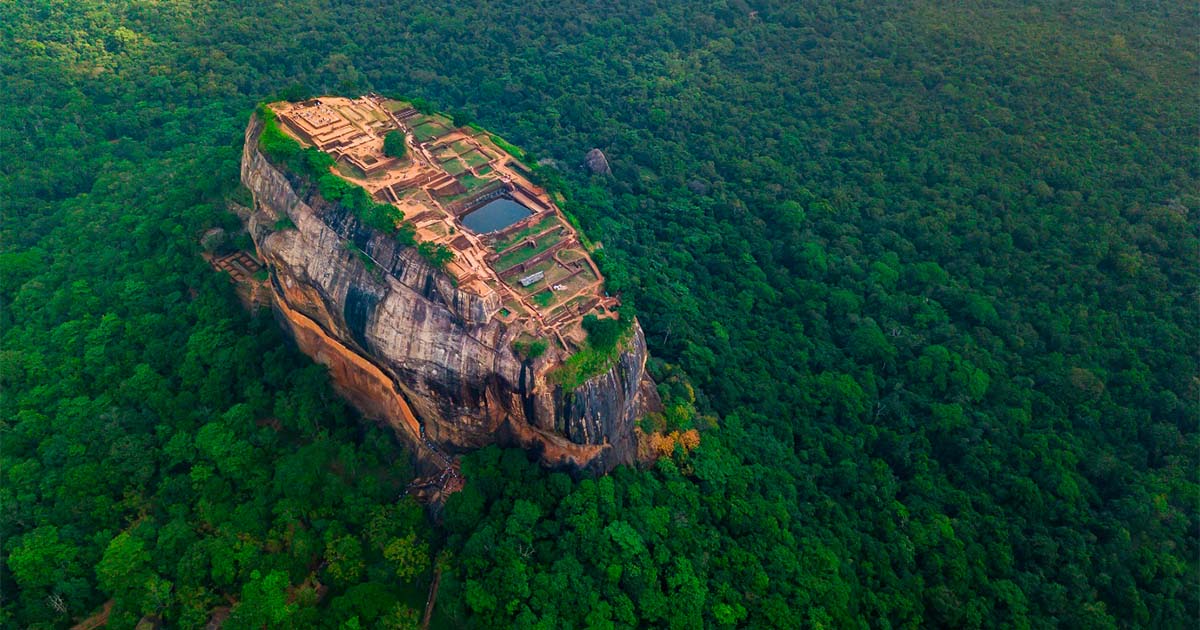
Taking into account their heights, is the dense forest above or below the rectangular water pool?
below

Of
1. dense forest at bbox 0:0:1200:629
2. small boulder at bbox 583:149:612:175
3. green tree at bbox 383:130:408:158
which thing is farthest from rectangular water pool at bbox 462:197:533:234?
small boulder at bbox 583:149:612:175

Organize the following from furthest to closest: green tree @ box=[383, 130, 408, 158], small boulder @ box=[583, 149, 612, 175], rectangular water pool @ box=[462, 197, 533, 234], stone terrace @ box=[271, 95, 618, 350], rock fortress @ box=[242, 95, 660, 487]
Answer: small boulder @ box=[583, 149, 612, 175] → green tree @ box=[383, 130, 408, 158] → rectangular water pool @ box=[462, 197, 533, 234] → stone terrace @ box=[271, 95, 618, 350] → rock fortress @ box=[242, 95, 660, 487]

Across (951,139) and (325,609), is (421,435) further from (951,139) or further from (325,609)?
(951,139)

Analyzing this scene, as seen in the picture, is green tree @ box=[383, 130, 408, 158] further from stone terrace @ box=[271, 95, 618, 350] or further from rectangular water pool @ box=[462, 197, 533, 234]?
rectangular water pool @ box=[462, 197, 533, 234]

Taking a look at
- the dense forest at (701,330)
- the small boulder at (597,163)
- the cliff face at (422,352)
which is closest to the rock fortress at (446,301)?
the cliff face at (422,352)

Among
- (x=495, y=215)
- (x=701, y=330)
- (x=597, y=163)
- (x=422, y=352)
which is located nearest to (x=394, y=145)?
(x=495, y=215)

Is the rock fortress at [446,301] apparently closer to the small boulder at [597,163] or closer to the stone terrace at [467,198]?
the stone terrace at [467,198]

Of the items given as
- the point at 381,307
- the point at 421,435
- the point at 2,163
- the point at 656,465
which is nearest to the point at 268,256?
the point at 381,307
